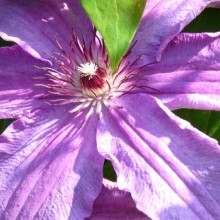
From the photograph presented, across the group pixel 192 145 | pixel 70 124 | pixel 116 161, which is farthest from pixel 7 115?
pixel 192 145

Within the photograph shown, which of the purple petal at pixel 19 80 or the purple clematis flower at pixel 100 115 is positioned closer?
the purple clematis flower at pixel 100 115

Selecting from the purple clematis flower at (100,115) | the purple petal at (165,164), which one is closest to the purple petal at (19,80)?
the purple clematis flower at (100,115)

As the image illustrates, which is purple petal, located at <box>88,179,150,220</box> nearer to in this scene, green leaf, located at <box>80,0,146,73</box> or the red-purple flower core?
the red-purple flower core

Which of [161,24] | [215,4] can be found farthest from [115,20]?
[215,4]

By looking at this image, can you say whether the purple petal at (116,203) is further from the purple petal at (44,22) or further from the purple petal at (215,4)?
the purple petal at (215,4)

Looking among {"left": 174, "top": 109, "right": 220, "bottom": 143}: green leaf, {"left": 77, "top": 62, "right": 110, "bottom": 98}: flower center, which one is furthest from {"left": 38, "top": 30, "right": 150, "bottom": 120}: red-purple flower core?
{"left": 174, "top": 109, "right": 220, "bottom": 143}: green leaf

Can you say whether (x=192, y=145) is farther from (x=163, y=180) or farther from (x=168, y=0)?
(x=168, y=0)

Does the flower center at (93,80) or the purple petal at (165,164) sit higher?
the flower center at (93,80)
